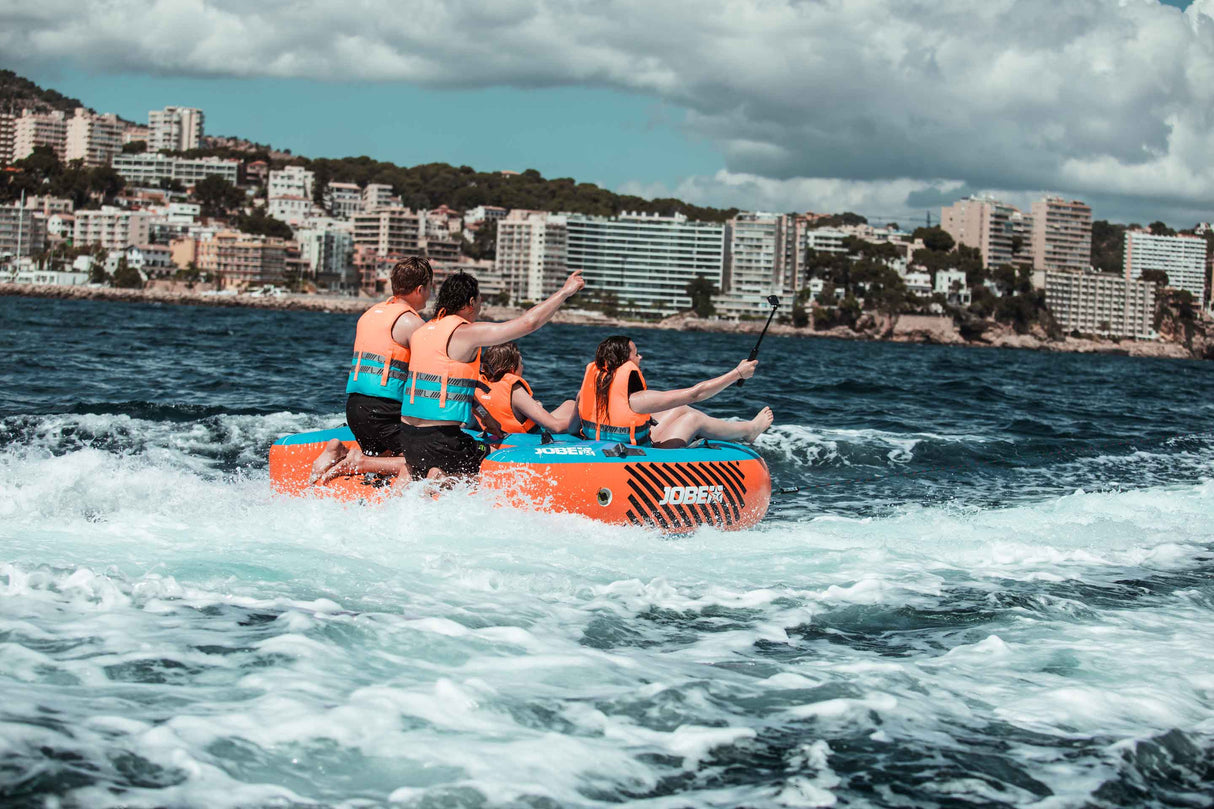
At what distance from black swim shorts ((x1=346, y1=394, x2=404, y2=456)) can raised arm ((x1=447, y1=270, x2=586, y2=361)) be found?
2.11ft

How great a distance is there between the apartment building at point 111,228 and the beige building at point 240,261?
Answer: 16.8 metres

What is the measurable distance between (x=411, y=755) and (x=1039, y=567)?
4763mm

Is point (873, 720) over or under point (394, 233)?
under

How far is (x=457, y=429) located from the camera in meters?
7.63

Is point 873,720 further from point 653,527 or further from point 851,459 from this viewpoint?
point 851,459

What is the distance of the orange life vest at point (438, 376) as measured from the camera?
7422 millimetres

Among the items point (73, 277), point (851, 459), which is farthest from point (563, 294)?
point (73, 277)

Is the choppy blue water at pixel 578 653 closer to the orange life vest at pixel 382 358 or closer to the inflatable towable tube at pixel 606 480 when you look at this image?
the inflatable towable tube at pixel 606 480

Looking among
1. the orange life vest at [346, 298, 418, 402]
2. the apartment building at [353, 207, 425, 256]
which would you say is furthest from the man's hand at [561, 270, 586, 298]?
the apartment building at [353, 207, 425, 256]

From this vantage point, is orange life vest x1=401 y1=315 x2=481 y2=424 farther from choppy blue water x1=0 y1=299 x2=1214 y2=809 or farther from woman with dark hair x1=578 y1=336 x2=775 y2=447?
woman with dark hair x1=578 y1=336 x2=775 y2=447

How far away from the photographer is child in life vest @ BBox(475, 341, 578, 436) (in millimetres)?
8875

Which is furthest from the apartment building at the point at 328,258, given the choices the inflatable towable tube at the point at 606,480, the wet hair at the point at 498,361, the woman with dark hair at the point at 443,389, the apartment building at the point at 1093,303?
the woman with dark hair at the point at 443,389

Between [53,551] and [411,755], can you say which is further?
[53,551]

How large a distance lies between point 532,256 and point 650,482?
173 m
